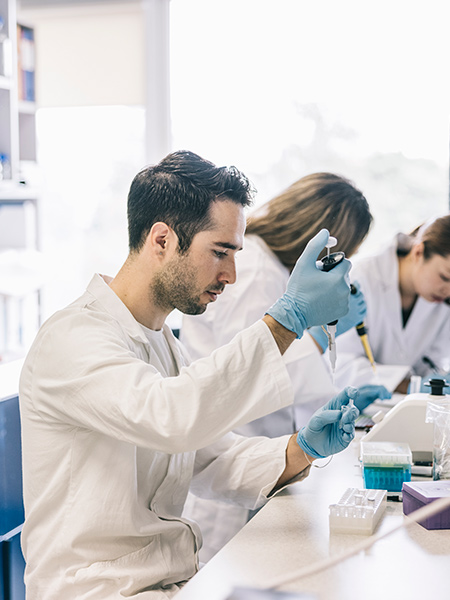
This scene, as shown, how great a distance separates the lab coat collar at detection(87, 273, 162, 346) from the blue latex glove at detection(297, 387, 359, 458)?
352mm

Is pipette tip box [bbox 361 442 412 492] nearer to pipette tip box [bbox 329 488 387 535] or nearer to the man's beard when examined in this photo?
pipette tip box [bbox 329 488 387 535]

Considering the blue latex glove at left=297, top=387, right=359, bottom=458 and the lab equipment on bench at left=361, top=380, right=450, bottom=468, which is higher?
the blue latex glove at left=297, top=387, right=359, bottom=458

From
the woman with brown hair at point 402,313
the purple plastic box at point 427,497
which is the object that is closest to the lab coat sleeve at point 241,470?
the purple plastic box at point 427,497

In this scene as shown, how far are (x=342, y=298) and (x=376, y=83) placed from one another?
271 cm

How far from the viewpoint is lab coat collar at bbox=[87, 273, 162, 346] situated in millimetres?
1262

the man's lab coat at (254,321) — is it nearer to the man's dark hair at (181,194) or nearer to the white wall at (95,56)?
the man's dark hair at (181,194)

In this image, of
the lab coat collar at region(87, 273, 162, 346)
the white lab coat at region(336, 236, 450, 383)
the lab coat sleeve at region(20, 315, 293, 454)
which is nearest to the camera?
the lab coat sleeve at region(20, 315, 293, 454)

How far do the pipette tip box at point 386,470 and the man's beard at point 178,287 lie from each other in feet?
1.42

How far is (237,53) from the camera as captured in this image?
12.4 ft

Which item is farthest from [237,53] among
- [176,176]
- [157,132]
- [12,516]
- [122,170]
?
[12,516]

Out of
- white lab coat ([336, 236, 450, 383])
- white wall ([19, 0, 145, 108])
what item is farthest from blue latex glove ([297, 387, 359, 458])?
white wall ([19, 0, 145, 108])

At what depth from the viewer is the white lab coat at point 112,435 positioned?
105cm

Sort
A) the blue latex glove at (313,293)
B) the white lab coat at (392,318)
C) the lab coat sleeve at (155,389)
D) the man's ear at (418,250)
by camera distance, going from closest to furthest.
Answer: the lab coat sleeve at (155,389)
the blue latex glove at (313,293)
the man's ear at (418,250)
the white lab coat at (392,318)

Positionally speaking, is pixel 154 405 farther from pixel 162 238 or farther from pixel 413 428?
pixel 413 428
